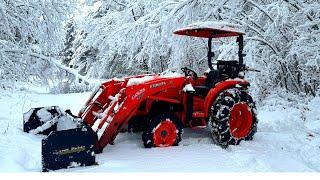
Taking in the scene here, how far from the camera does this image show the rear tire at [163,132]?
277 inches

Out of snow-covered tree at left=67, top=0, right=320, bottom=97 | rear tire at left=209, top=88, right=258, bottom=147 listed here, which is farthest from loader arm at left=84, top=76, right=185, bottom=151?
snow-covered tree at left=67, top=0, right=320, bottom=97

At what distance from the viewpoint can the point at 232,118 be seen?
800cm

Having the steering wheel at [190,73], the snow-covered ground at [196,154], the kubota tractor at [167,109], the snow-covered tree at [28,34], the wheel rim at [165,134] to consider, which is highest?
the snow-covered tree at [28,34]

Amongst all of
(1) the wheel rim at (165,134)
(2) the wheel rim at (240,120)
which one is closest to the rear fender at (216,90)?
(2) the wheel rim at (240,120)

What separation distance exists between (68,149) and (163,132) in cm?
180

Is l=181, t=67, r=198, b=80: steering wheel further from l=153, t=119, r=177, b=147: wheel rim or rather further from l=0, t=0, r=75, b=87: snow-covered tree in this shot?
l=0, t=0, r=75, b=87: snow-covered tree

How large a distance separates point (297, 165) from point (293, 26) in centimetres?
647

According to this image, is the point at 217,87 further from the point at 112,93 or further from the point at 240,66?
the point at 112,93

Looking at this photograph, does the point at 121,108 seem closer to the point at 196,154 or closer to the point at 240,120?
the point at 196,154

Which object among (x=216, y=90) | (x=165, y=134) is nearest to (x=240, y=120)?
Answer: (x=216, y=90)

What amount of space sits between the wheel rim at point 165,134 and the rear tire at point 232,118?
0.71m

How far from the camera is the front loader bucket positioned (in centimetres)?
569

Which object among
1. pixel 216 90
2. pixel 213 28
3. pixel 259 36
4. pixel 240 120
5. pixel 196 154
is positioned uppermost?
pixel 259 36

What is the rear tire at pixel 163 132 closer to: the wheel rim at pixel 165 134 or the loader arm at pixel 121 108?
the wheel rim at pixel 165 134
